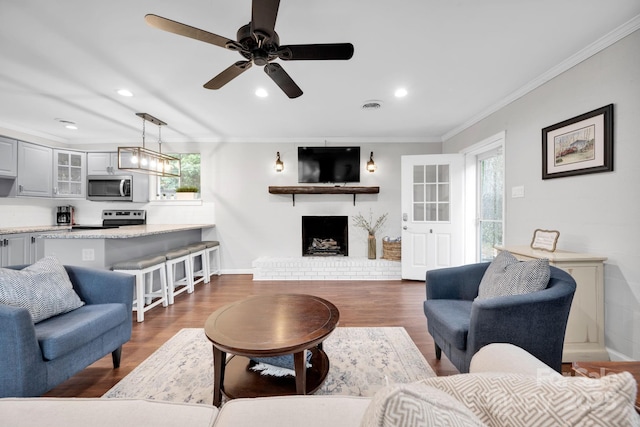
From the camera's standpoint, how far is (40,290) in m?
1.66

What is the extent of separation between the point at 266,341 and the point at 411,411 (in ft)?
3.70

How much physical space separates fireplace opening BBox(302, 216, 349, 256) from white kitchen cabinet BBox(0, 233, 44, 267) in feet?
13.1

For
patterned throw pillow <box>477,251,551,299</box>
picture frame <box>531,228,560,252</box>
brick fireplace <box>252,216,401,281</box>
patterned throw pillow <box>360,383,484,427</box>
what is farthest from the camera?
brick fireplace <box>252,216,401,281</box>

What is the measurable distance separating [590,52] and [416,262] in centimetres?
296

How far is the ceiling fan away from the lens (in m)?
1.31

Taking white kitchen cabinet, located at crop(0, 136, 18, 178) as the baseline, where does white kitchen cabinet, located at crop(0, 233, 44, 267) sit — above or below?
below

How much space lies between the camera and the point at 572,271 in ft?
6.46

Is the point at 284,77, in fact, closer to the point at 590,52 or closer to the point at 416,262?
the point at 590,52

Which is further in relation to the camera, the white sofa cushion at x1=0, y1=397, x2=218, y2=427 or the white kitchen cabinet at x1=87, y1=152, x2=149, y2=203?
the white kitchen cabinet at x1=87, y1=152, x2=149, y2=203

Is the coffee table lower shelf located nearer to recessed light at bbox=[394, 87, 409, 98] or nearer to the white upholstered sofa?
the white upholstered sofa

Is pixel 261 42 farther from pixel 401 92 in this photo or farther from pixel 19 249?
pixel 19 249

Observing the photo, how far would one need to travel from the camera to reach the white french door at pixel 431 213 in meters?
3.99

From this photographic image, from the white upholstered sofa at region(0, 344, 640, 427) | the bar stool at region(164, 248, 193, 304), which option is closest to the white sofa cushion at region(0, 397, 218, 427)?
the white upholstered sofa at region(0, 344, 640, 427)

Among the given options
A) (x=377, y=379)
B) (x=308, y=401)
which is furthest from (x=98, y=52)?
(x=377, y=379)
